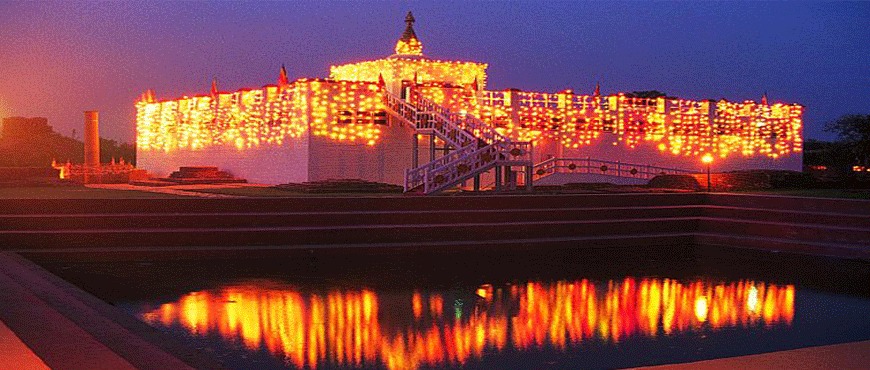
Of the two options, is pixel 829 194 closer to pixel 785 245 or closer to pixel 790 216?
pixel 790 216

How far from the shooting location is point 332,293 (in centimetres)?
1220

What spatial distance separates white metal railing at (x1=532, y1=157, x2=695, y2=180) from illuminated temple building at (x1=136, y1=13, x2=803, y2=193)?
6 cm

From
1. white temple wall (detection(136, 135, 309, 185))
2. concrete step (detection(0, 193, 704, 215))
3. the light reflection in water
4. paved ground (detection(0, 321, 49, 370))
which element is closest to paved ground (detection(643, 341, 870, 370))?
the light reflection in water

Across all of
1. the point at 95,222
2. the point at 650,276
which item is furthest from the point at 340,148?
the point at 650,276

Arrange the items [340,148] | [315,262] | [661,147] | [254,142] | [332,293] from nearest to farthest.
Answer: [332,293], [315,262], [340,148], [254,142], [661,147]

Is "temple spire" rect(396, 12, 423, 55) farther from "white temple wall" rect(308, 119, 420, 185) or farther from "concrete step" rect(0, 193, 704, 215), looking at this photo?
"concrete step" rect(0, 193, 704, 215)

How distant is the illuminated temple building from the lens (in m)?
29.1

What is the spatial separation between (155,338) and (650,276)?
8355 millimetres

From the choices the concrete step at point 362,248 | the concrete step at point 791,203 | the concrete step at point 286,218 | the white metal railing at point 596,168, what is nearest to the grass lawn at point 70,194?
the concrete step at point 286,218

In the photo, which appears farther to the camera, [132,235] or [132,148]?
[132,148]

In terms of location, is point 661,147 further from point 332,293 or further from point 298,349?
point 298,349

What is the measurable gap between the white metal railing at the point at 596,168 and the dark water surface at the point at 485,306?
1606cm

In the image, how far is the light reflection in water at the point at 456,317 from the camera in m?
A: 8.80

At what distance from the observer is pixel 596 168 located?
3481 cm
